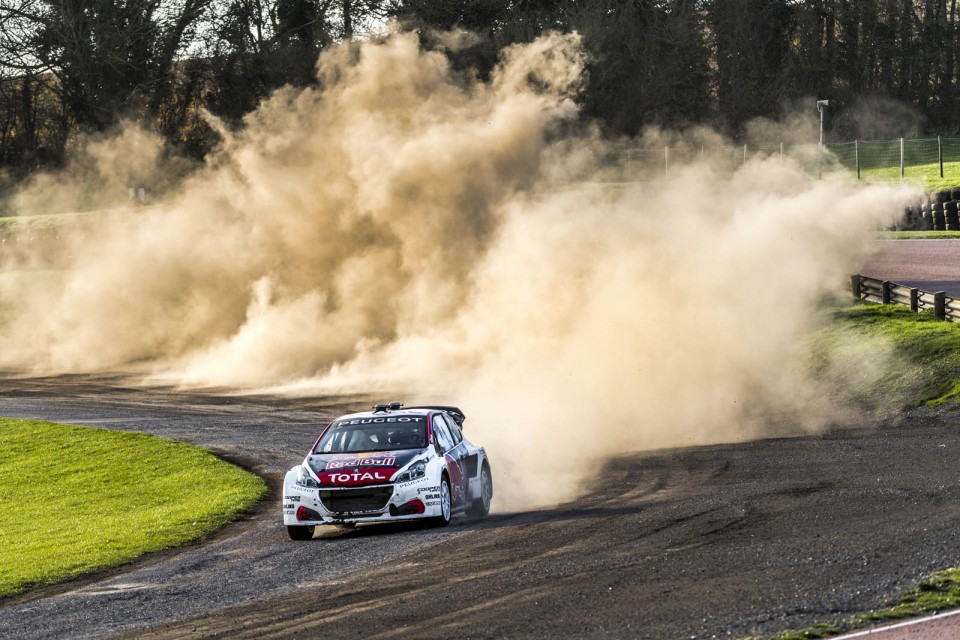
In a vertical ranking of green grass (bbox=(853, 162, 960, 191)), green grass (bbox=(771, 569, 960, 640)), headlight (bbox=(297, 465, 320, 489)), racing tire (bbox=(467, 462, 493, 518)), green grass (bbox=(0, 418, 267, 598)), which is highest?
green grass (bbox=(853, 162, 960, 191))

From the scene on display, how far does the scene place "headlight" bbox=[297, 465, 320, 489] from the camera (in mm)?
16203

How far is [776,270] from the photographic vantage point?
31078 mm

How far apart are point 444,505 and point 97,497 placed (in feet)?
32.5

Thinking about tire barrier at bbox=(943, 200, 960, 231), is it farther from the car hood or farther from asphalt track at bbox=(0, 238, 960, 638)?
the car hood

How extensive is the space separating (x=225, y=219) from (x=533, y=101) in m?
12.1

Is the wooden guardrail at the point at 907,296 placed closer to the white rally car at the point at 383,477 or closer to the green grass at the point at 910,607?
the white rally car at the point at 383,477

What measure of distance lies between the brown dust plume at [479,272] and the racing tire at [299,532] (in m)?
4.51

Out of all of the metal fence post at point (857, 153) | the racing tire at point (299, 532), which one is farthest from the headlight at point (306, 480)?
the metal fence post at point (857, 153)

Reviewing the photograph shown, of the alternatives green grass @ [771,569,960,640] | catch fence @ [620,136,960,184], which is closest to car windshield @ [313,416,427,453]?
green grass @ [771,569,960,640]

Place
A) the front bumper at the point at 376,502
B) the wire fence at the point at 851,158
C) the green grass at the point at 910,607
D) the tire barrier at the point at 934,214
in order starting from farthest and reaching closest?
the wire fence at the point at 851,158 → the tire barrier at the point at 934,214 → the front bumper at the point at 376,502 → the green grass at the point at 910,607

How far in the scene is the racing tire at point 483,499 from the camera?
17438 millimetres

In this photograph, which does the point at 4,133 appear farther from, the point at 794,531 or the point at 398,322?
the point at 794,531

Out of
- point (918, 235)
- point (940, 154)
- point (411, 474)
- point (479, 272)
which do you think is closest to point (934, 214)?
point (918, 235)

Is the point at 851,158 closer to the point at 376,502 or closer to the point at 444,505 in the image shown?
the point at 444,505
